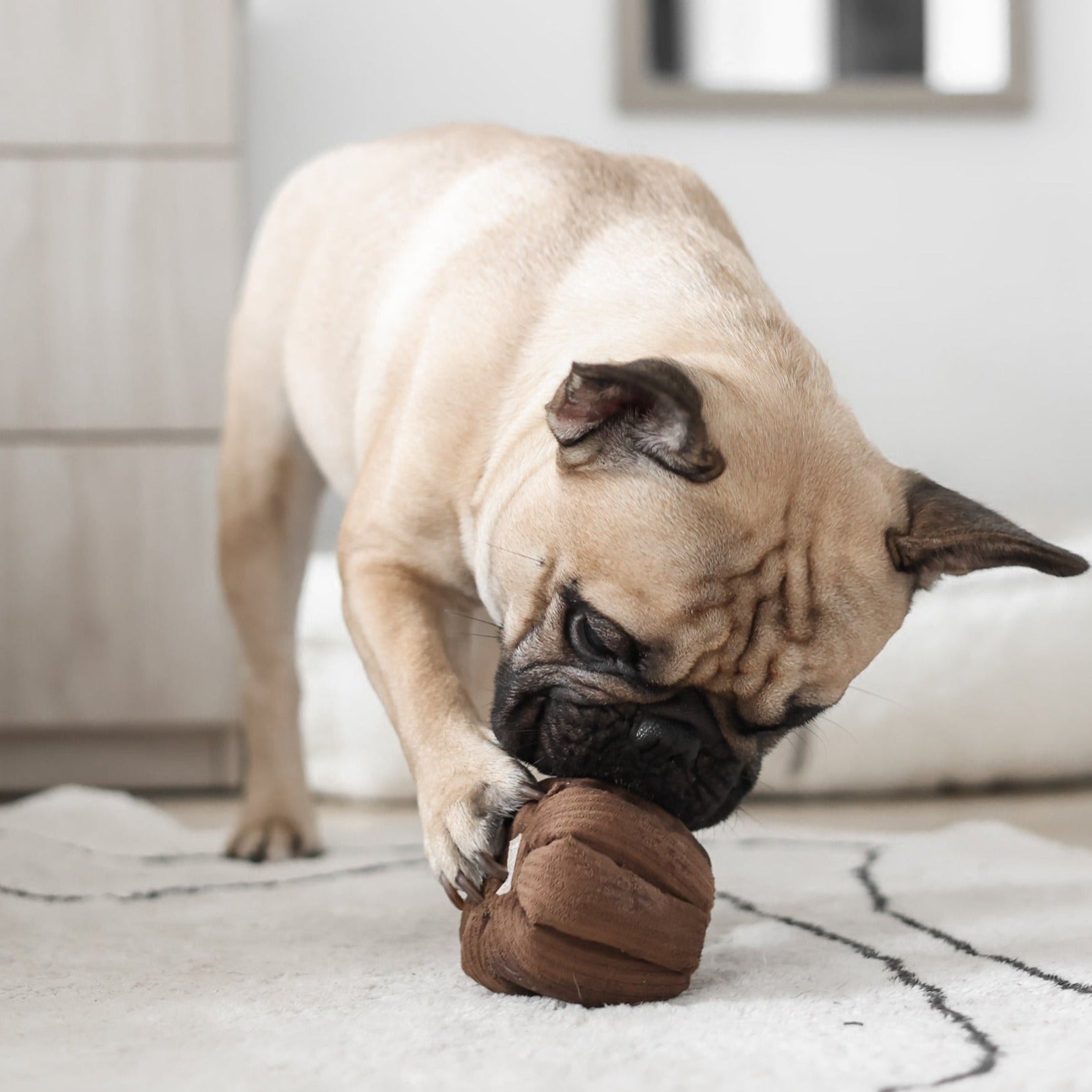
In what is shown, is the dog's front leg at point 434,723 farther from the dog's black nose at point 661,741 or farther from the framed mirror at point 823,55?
the framed mirror at point 823,55

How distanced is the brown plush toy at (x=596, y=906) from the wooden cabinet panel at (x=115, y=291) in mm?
2277

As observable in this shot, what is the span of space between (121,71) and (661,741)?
2.59 m

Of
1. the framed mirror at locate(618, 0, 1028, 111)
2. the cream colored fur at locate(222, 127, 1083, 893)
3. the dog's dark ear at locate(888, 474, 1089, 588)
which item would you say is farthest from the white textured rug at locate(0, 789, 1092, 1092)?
the framed mirror at locate(618, 0, 1028, 111)

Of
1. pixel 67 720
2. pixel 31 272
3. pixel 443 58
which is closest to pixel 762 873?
pixel 67 720

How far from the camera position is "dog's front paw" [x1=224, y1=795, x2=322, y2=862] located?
248 centimetres

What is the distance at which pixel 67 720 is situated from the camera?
348 cm

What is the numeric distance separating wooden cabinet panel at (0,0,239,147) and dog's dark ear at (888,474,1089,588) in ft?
7.68

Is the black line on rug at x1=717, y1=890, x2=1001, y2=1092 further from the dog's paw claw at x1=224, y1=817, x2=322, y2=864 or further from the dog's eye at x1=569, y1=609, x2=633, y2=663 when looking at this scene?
the dog's paw claw at x1=224, y1=817, x2=322, y2=864

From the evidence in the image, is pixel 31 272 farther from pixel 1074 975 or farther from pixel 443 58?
pixel 1074 975

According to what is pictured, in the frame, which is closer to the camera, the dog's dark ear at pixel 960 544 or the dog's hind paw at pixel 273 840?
the dog's dark ear at pixel 960 544

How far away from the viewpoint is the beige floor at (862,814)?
9.48 feet

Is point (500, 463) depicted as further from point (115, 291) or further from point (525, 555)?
point (115, 291)

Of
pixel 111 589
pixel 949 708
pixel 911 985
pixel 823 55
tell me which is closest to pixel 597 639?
pixel 911 985

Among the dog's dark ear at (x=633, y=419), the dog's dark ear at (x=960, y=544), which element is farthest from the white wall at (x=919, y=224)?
the dog's dark ear at (x=633, y=419)
